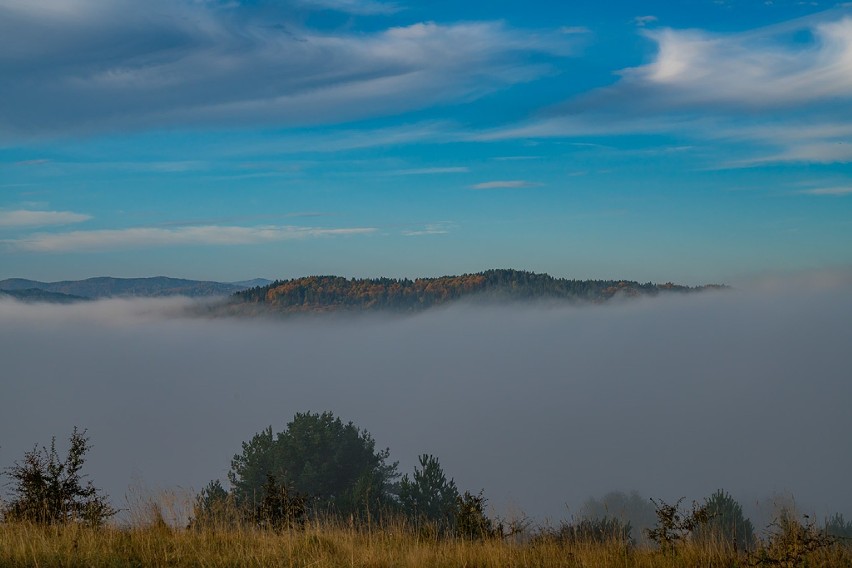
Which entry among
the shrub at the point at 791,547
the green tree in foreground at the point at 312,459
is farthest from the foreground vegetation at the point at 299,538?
the green tree in foreground at the point at 312,459

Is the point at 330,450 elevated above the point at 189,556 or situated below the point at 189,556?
below

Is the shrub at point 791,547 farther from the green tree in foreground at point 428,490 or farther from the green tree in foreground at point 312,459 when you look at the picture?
the green tree in foreground at point 312,459

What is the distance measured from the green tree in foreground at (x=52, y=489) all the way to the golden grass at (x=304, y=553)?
1801mm

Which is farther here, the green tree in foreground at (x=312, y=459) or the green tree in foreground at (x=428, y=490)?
the green tree in foreground at (x=312, y=459)

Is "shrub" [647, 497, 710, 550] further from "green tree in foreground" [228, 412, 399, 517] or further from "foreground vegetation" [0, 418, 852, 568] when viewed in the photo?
"green tree in foreground" [228, 412, 399, 517]

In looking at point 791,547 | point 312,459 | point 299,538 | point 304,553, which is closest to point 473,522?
point 299,538

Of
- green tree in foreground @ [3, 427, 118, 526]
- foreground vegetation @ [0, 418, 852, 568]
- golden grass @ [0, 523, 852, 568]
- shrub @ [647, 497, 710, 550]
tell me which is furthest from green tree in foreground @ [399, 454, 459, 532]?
golden grass @ [0, 523, 852, 568]

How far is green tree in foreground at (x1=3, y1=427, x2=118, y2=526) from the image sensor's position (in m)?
13.1

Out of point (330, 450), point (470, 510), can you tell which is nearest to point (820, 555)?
point (470, 510)

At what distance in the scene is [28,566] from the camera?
887 centimetres

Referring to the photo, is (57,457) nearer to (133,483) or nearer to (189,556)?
(133,483)

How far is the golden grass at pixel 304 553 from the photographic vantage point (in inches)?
360

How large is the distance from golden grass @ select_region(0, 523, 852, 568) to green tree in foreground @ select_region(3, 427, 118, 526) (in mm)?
1801

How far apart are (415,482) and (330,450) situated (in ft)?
35.5
